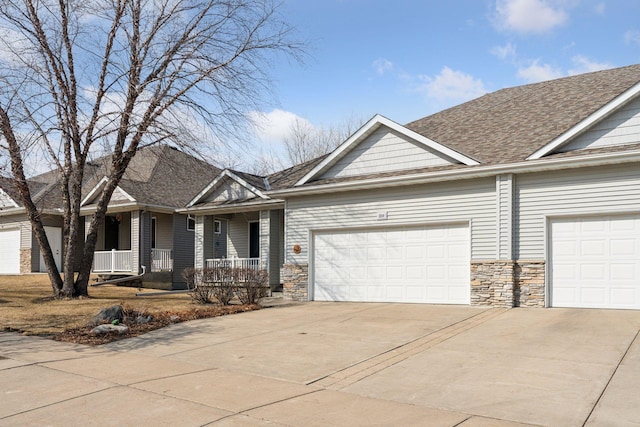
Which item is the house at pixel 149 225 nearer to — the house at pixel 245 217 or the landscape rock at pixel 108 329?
the house at pixel 245 217

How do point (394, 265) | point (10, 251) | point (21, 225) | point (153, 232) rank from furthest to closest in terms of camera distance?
point (10, 251) < point (21, 225) < point (153, 232) < point (394, 265)

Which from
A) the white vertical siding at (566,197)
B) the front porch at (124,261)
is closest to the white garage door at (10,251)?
the front porch at (124,261)

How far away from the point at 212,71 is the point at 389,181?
6.49 m

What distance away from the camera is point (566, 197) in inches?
485

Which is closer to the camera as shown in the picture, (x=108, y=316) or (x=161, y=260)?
(x=108, y=316)

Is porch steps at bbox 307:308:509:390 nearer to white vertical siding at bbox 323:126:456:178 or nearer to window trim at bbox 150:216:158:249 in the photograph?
white vertical siding at bbox 323:126:456:178

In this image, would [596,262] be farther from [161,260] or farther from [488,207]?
[161,260]

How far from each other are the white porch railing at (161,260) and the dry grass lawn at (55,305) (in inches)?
93.2

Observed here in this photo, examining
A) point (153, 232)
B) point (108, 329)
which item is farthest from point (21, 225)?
point (108, 329)

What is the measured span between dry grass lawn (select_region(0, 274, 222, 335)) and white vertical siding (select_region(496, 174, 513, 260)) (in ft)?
25.9

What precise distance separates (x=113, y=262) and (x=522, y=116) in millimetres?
17096

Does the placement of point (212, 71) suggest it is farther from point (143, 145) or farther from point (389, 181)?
point (389, 181)

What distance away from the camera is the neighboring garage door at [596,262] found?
11.7 m

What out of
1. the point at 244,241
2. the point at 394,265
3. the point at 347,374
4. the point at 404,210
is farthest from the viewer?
the point at 244,241
